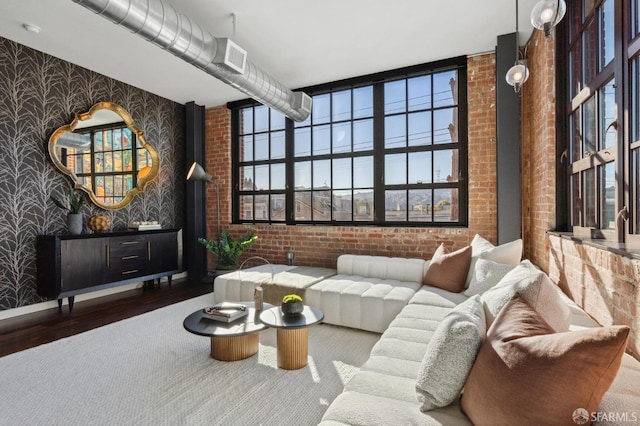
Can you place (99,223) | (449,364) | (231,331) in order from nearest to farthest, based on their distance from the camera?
1. (449,364)
2. (231,331)
3. (99,223)

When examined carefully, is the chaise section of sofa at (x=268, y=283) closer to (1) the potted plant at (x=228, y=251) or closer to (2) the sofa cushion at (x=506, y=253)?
(1) the potted plant at (x=228, y=251)

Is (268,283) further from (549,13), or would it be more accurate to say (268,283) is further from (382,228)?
(549,13)

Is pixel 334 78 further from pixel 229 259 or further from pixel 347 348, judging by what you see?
pixel 347 348

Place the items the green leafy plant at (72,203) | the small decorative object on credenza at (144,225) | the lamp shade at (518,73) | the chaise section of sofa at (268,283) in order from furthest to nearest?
the small decorative object on credenza at (144,225)
the green leafy plant at (72,203)
the chaise section of sofa at (268,283)
the lamp shade at (518,73)

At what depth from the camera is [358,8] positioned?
3422 mm

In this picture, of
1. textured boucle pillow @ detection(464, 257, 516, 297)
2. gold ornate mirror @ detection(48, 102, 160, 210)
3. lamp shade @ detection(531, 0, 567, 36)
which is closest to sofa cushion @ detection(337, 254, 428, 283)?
textured boucle pillow @ detection(464, 257, 516, 297)

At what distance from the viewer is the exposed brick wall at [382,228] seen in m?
4.35

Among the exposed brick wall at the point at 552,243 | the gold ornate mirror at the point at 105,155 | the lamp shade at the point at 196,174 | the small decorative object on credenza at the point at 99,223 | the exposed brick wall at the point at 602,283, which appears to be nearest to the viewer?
the exposed brick wall at the point at 602,283

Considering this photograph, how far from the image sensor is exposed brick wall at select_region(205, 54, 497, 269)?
435 centimetres

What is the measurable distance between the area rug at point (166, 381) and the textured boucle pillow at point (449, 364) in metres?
0.95

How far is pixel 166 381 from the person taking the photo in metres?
2.42

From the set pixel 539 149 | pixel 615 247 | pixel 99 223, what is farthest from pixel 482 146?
pixel 99 223

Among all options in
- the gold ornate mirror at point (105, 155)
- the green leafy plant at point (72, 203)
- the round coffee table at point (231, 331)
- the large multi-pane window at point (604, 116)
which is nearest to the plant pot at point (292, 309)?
the round coffee table at point (231, 331)

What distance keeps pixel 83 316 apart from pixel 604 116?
551 centimetres
